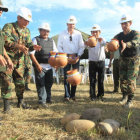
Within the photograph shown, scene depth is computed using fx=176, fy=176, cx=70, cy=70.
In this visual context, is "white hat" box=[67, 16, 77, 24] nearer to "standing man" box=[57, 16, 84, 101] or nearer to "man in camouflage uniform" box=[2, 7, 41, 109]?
"standing man" box=[57, 16, 84, 101]

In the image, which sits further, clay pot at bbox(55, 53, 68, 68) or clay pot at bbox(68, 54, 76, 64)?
clay pot at bbox(68, 54, 76, 64)

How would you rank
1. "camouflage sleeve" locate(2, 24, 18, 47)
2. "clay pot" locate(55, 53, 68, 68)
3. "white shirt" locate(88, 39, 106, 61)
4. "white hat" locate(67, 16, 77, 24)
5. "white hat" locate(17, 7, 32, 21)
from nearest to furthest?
"clay pot" locate(55, 53, 68, 68), "camouflage sleeve" locate(2, 24, 18, 47), "white hat" locate(17, 7, 32, 21), "white hat" locate(67, 16, 77, 24), "white shirt" locate(88, 39, 106, 61)

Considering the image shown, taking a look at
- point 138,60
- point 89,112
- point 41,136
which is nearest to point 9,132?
point 41,136

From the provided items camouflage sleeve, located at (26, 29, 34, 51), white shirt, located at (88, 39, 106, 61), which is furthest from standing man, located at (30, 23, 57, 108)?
white shirt, located at (88, 39, 106, 61)

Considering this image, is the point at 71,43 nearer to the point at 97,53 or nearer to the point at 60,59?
the point at 97,53

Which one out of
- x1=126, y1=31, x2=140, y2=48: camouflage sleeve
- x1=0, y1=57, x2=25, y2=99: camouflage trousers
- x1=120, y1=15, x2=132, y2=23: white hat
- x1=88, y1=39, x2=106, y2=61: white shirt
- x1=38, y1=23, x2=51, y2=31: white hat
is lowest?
x1=0, y1=57, x2=25, y2=99: camouflage trousers

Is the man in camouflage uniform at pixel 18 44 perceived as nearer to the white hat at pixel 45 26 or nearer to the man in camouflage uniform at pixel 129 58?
the white hat at pixel 45 26

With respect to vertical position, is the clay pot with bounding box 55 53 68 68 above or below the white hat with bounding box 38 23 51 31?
below

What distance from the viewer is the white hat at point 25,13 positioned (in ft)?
11.7

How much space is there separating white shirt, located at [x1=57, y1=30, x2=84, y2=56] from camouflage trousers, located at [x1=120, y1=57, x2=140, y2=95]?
1.11m

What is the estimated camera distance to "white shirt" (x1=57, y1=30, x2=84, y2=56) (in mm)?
4566

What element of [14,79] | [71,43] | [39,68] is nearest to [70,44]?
[71,43]

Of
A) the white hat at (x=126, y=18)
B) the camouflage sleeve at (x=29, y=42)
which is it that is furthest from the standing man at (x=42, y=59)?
the white hat at (x=126, y=18)

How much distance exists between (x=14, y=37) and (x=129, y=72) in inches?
106
